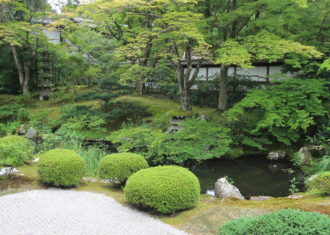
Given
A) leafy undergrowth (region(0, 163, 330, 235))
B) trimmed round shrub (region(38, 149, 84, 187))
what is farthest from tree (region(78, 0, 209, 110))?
leafy undergrowth (region(0, 163, 330, 235))

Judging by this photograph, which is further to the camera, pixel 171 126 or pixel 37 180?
pixel 171 126

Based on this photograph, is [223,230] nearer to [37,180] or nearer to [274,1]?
[37,180]

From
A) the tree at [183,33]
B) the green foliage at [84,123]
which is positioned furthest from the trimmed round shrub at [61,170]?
the green foliage at [84,123]

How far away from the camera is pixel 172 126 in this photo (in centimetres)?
1257

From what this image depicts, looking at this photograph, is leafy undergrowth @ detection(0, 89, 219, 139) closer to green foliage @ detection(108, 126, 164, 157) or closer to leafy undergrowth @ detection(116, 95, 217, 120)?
leafy undergrowth @ detection(116, 95, 217, 120)

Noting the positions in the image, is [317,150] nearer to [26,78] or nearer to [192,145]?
[192,145]

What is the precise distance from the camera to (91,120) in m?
14.0

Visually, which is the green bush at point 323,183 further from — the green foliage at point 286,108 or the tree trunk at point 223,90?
the tree trunk at point 223,90

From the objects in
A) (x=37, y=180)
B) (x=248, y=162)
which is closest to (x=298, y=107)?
(x=248, y=162)

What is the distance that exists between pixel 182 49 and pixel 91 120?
→ 5791mm

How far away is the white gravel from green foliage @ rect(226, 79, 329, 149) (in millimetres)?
6539

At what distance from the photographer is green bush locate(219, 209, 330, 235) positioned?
10.4ft

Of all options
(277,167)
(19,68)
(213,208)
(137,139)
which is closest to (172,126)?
(137,139)

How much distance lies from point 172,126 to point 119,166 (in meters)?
6.30
